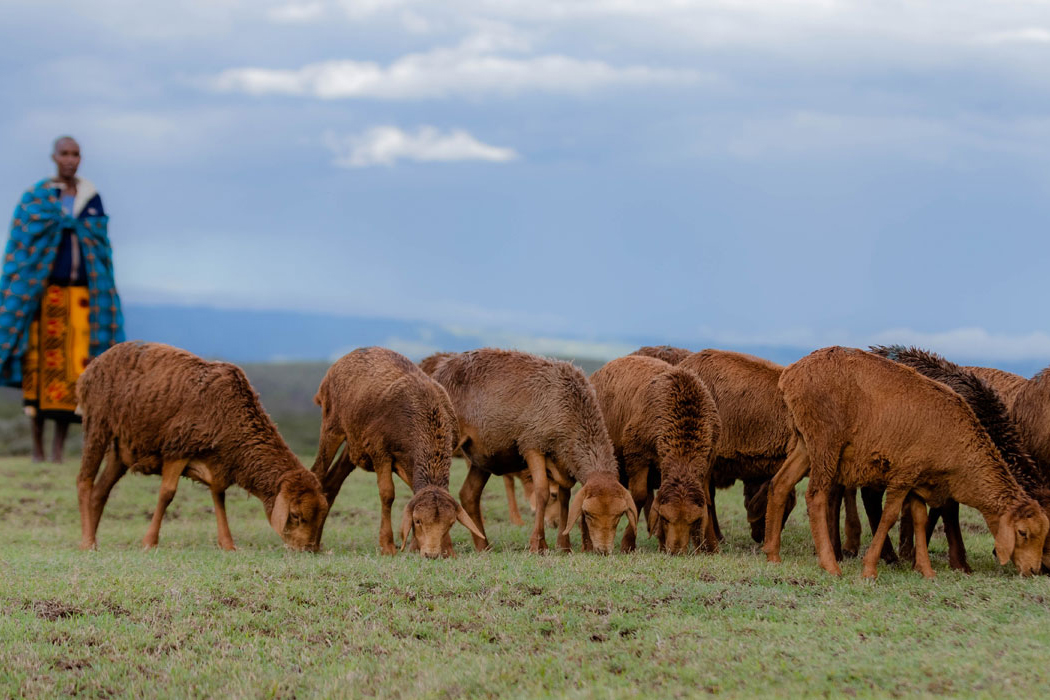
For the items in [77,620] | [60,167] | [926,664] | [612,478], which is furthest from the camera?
[60,167]

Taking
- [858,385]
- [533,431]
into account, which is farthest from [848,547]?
[533,431]

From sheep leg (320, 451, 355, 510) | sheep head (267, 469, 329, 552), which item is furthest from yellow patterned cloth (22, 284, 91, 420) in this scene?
sheep head (267, 469, 329, 552)

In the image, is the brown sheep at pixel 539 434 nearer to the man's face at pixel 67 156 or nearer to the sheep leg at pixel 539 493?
the sheep leg at pixel 539 493

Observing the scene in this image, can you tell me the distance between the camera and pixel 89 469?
44.7 feet

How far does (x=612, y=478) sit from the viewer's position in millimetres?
12352

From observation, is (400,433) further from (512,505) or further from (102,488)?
(512,505)

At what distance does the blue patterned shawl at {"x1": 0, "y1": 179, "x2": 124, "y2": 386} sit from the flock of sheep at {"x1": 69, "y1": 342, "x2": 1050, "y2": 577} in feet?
25.2

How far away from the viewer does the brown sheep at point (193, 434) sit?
12.8 meters

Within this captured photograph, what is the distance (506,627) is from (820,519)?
13.2 feet

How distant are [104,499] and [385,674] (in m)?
7.11

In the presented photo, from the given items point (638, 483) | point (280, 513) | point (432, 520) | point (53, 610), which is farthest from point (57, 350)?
point (53, 610)

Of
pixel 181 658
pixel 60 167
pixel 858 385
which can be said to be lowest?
pixel 181 658

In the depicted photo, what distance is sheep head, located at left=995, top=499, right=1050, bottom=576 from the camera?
10797 mm

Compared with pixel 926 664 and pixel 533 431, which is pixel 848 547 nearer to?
pixel 533 431
